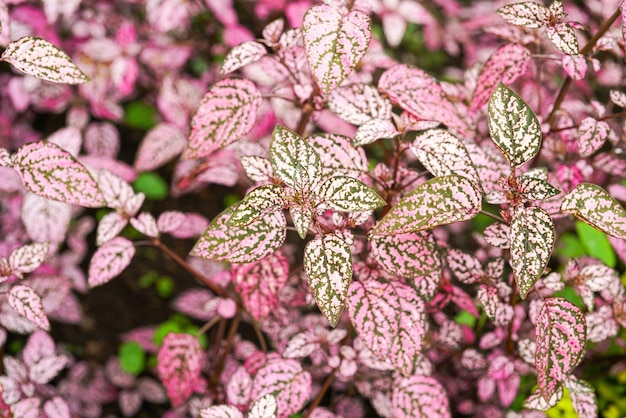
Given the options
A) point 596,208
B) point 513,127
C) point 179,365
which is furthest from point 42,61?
point 596,208

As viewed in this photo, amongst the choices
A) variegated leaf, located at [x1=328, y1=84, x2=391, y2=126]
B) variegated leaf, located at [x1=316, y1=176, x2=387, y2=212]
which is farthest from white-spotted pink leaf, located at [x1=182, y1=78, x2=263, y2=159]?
variegated leaf, located at [x1=316, y1=176, x2=387, y2=212]

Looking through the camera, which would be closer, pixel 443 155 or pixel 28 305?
pixel 443 155

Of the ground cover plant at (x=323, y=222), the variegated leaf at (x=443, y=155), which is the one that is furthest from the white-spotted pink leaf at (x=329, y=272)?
the variegated leaf at (x=443, y=155)

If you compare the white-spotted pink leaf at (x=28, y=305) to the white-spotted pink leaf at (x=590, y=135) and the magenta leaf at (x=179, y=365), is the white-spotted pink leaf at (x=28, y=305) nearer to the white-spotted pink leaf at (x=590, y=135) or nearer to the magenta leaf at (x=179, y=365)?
the magenta leaf at (x=179, y=365)

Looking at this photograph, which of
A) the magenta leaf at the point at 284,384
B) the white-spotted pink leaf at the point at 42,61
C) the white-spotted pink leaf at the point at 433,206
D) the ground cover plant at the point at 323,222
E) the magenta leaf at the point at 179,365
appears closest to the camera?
the white-spotted pink leaf at the point at 433,206

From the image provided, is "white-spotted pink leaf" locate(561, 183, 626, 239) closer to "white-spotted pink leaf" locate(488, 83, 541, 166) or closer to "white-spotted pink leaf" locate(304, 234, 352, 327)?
"white-spotted pink leaf" locate(488, 83, 541, 166)

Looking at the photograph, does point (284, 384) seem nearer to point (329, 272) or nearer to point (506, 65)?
point (329, 272)
